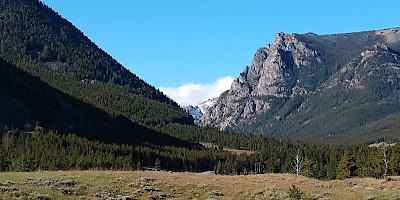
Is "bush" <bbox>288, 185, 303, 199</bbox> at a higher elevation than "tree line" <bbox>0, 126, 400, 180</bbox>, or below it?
below

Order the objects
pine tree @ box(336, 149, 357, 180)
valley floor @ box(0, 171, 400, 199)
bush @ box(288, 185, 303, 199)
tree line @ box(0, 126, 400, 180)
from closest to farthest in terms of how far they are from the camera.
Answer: bush @ box(288, 185, 303, 199)
valley floor @ box(0, 171, 400, 199)
tree line @ box(0, 126, 400, 180)
pine tree @ box(336, 149, 357, 180)

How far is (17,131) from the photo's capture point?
553 feet

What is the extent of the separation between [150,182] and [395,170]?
12287cm

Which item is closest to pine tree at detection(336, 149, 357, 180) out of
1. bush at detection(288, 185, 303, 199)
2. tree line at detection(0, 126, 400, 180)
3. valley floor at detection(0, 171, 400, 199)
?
tree line at detection(0, 126, 400, 180)

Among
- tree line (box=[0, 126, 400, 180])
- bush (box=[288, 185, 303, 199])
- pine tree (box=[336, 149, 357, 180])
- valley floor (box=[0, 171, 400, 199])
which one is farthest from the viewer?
pine tree (box=[336, 149, 357, 180])

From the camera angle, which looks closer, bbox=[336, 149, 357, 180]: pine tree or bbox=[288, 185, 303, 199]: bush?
bbox=[288, 185, 303, 199]: bush

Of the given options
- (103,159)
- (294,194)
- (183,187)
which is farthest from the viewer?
(103,159)

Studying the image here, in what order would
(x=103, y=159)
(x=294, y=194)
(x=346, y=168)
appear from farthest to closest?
(x=103, y=159), (x=346, y=168), (x=294, y=194)

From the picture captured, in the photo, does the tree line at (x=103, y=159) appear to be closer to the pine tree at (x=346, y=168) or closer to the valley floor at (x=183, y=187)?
the pine tree at (x=346, y=168)

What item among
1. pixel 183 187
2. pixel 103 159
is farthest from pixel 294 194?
pixel 103 159

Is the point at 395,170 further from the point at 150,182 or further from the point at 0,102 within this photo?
the point at 0,102

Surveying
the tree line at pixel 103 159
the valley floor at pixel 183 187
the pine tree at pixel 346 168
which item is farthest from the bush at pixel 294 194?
the pine tree at pixel 346 168

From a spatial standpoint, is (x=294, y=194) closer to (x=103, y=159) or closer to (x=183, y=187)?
(x=183, y=187)

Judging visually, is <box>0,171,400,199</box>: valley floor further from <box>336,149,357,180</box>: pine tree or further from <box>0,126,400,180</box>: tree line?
<box>336,149,357,180</box>: pine tree
